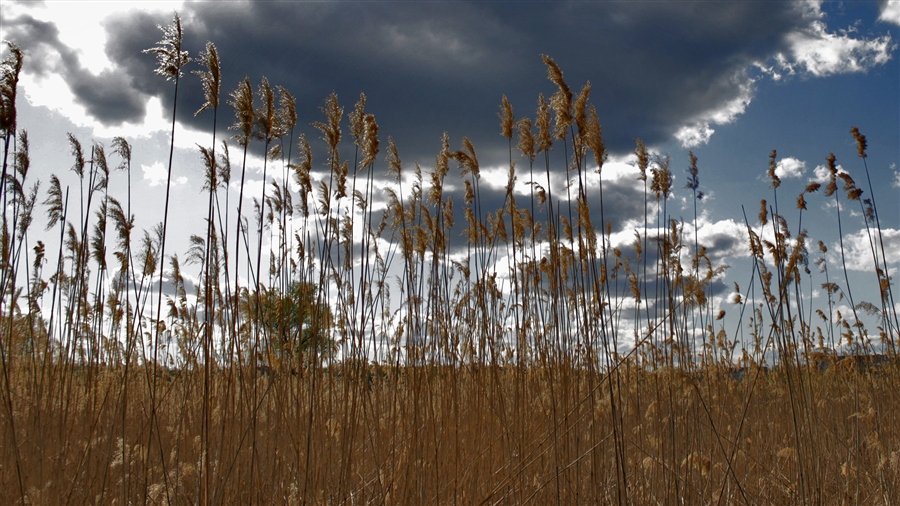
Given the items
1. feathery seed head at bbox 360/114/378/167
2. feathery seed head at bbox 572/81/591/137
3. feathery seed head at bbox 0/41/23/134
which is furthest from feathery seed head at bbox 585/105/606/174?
feathery seed head at bbox 0/41/23/134

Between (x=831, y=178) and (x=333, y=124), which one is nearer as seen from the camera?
(x=333, y=124)

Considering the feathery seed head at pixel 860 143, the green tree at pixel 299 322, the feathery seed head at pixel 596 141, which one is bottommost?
the green tree at pixel 299 322

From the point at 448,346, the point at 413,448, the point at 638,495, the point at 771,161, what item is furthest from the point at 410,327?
the point at 771,161

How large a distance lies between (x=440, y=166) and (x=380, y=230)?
1.97ft

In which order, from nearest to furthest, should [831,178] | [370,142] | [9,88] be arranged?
[9,88]
[370,142]
[831,178]

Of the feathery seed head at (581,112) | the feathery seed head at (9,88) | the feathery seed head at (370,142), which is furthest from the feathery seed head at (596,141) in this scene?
the feathery seed head at (9,88)

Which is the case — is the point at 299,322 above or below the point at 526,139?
below

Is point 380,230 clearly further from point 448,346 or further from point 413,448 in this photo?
point 413,448

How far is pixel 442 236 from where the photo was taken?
3553 millimetres

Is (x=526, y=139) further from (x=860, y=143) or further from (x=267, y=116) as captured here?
(x=860, y=143)

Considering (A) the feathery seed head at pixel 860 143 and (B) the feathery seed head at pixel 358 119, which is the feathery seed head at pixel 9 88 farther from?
(A) the feathery seed head at pixel 860 143

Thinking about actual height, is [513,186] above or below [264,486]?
above

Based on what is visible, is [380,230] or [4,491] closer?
[4,491]

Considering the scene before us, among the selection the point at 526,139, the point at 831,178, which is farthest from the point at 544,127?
the point at 831,178
